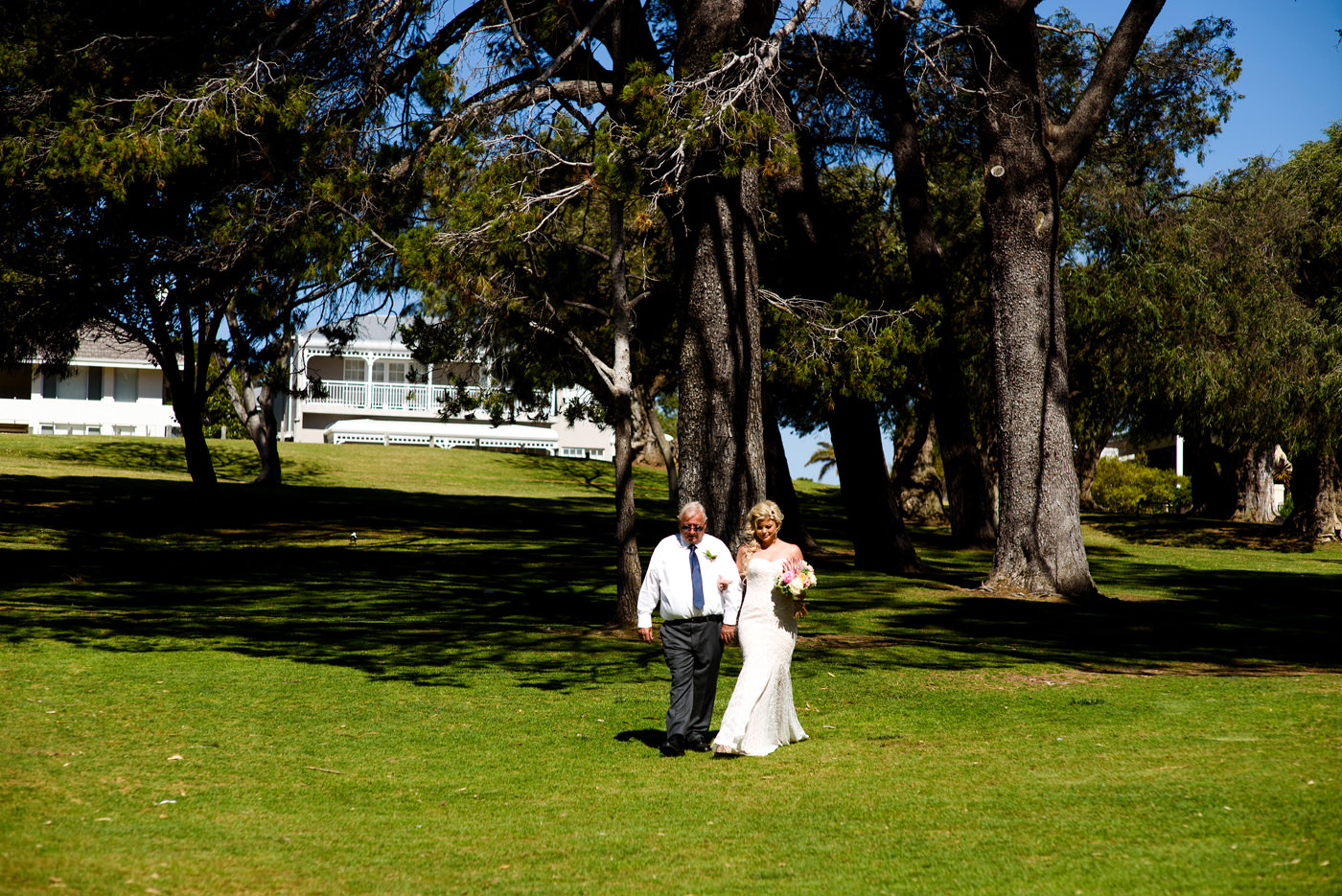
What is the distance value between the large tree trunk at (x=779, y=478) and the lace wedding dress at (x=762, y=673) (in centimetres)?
1357

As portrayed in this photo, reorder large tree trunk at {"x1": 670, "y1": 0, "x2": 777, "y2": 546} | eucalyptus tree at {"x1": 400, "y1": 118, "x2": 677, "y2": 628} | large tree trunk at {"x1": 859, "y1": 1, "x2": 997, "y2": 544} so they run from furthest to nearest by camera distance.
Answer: large tree trunk at {"x1": 859, "y1": 1, "x2": 997, "y2": 544}
large tree trunk at {"x1": 670, "y1": 0, "x2": 777, "y2": 546}
eucalyptus tree at {"x1": 400, "y1": 118, "x2": 677, "y2": 628}

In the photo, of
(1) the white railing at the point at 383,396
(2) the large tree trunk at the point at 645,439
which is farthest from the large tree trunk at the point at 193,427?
(1) the white railing at the point at 383,396

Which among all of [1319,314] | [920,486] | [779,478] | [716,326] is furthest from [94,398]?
[716,326]

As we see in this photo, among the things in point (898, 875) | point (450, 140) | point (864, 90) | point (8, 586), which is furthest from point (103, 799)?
point (864, 90)

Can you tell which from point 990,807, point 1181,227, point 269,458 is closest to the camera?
point 990,807

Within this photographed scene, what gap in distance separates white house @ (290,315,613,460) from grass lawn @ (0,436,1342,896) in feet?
122

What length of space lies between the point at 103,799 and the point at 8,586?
40.1 feet

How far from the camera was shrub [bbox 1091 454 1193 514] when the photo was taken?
61.0 meters

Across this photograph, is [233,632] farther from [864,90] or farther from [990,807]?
[864,90]

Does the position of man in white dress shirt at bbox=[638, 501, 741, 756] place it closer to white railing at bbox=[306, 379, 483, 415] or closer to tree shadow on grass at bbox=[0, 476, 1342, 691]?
tree shadow on grass at bbox=[0, 476, 1342, 691]

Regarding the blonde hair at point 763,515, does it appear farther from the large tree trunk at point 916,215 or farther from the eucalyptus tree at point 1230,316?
the eucalyptus tree at point 1230,316

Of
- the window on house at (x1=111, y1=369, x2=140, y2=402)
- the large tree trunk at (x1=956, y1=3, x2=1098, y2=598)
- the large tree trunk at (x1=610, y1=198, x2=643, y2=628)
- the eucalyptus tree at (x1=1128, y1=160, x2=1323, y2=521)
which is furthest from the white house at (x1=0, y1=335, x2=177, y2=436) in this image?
the large tree trunk at (x1=610, y1=198, x2=643, y2=628)

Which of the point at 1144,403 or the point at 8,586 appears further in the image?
the point at 1144,403

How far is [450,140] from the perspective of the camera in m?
14.7
